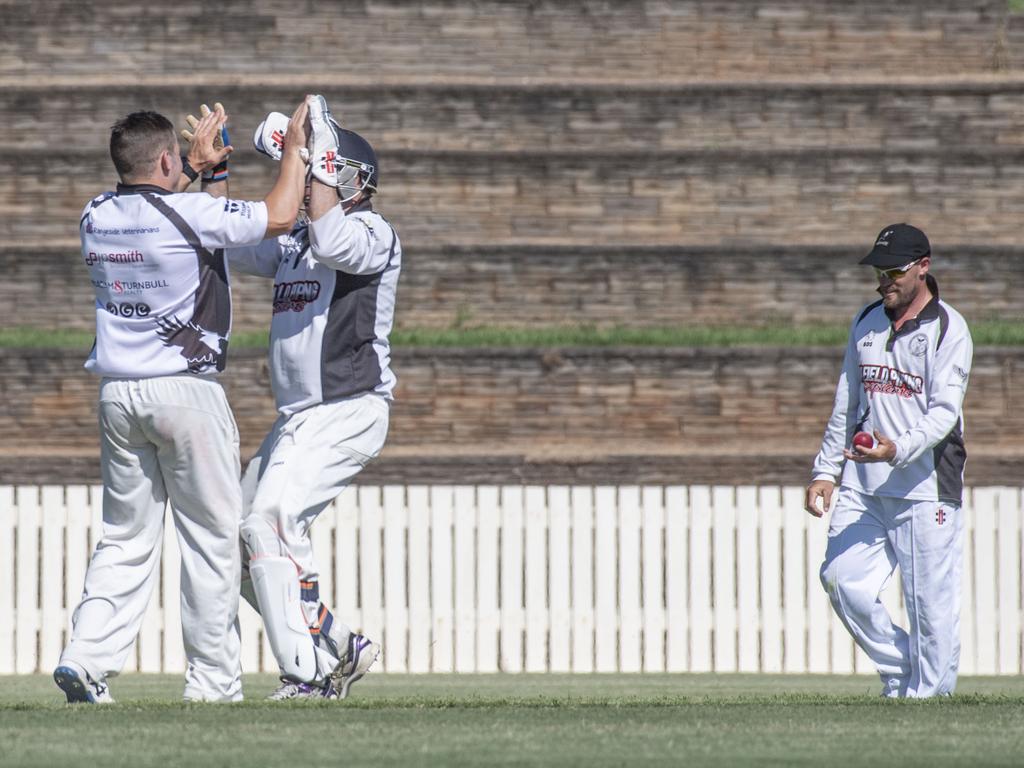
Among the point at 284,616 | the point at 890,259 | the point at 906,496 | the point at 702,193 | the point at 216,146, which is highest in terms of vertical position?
the point at 702,193

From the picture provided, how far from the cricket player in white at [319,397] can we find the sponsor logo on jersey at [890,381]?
1.97 m

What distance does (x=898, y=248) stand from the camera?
22.7ft

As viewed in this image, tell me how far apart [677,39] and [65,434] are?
694 centimetres

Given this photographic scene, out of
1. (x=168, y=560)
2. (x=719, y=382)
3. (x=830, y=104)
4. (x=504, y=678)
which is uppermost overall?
(x=830, y=104)

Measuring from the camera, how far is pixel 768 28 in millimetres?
16500

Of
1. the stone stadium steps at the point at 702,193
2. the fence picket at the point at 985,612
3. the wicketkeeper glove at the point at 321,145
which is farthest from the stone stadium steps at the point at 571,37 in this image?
the wicketkeeper glove at the point at 321,145

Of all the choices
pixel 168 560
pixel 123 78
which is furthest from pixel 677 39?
pixel 168 560

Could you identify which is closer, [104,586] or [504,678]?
[104,586]

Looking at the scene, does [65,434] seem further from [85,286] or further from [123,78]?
[123,78]

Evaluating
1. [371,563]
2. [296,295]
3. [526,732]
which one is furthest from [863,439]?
[371,563]

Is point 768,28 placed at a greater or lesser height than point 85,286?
greater

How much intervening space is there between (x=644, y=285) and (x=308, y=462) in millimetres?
8714

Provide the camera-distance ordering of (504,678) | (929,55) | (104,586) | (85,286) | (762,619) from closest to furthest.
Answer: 1. (104,586)
2. (504,678)
3. (762,619)
4. (85,286)
5. (929,55)

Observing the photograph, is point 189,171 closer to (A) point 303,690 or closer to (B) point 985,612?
(A) point 303,690
